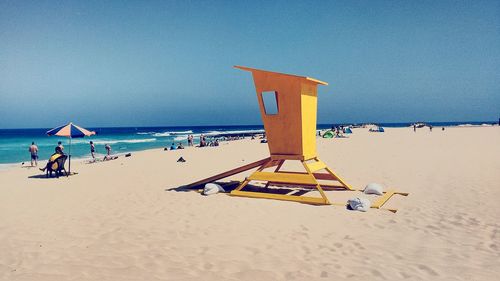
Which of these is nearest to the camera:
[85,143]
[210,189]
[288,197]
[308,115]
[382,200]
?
[382,200]

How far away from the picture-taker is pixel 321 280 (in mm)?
3781

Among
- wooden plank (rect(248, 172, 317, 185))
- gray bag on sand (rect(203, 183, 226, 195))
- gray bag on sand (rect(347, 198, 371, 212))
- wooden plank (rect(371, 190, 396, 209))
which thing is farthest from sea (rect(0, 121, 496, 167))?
wooden plank (rect(371, 190, 396, 209))

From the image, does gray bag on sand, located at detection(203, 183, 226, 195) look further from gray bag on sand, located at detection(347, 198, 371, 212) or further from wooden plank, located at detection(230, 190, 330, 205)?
gray bag on sand, located at detection(347, 198, 371, 212)

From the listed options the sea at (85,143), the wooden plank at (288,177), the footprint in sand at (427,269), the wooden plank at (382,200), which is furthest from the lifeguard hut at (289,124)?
the sea at (85,143)

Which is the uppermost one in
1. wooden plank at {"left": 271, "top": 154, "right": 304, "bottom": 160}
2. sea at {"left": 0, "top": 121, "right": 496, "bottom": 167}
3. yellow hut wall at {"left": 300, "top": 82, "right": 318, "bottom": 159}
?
yellow hut wall at {"left": 300, "top": 82, "right": 318, "bottom": 159}

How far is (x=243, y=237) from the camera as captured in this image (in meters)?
5.23

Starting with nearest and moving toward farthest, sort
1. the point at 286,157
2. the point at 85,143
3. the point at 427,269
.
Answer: the point at 427,269
the point at 286,157
the point at 85,143

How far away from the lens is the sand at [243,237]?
4.08m

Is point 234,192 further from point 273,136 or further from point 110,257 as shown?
point 110,257

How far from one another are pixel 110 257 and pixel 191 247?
3.38ft

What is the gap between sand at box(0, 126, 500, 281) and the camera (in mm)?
4082

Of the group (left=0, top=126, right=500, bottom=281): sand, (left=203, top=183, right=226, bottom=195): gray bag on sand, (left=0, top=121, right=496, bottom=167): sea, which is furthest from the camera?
(left=0, top=121, right=496, bottom=167): sea

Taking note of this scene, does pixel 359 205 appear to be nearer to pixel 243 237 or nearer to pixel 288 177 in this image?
pixel 288 177

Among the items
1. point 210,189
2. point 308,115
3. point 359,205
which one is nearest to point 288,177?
point 308,115
